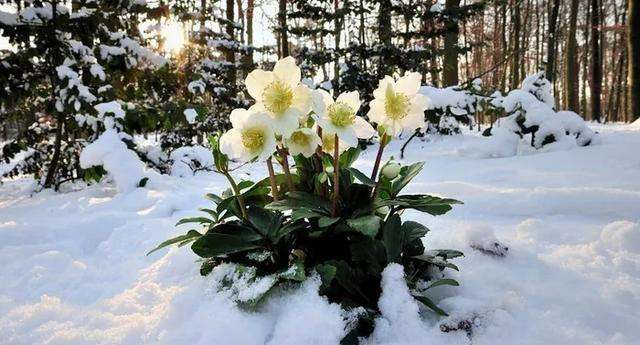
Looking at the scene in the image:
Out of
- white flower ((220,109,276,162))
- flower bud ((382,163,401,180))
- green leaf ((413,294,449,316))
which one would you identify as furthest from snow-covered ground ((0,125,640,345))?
white flower ((220,109,276,162))

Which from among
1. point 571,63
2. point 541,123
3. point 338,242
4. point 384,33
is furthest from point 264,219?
point 571,63

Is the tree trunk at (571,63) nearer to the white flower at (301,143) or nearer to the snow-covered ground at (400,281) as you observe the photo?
the snow-covered ground at (400,281)

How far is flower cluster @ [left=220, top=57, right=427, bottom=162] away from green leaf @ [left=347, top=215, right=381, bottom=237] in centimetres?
21

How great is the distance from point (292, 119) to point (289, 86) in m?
0.11

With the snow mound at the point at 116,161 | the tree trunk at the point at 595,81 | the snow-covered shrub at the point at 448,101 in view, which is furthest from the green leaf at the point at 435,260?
the tree trunk at the point at 595,81

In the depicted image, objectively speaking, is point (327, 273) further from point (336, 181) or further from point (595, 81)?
point (595, 81)

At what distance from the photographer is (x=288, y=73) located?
4.00 ft

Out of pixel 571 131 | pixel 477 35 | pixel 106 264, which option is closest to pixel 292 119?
pixel 106 264

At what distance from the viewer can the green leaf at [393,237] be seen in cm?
117

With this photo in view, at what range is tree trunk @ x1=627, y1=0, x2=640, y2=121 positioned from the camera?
296 inches

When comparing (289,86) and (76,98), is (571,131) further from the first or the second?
(76,98)

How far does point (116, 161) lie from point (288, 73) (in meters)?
2.61

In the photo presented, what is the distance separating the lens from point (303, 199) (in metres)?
1.28

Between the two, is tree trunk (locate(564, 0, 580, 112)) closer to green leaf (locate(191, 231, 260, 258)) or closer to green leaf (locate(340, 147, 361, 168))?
green leaf (locate(340, 147, 361, 168))
